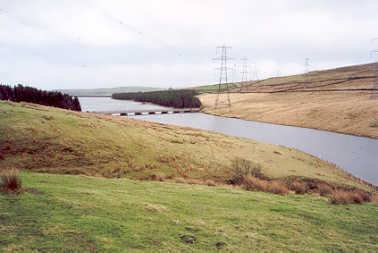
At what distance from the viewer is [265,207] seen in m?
13.1

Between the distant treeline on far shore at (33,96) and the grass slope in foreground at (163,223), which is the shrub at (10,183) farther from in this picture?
the distant treeline on far shore at (33,96)

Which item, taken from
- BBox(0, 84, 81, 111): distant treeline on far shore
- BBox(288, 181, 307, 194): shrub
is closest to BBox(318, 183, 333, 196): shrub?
BBox(288, 181, 307, 194): shrub

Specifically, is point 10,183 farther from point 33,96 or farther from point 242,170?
point 33,96

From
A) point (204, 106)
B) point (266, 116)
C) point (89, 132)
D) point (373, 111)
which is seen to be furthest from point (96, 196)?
point (204, 106)

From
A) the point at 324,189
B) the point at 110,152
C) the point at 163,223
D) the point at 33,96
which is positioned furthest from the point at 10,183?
the point at 33,96

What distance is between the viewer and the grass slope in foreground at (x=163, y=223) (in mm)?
7605

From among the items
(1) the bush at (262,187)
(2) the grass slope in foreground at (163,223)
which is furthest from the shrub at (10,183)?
(1) the bush at (262,187)

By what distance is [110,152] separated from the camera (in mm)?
22016

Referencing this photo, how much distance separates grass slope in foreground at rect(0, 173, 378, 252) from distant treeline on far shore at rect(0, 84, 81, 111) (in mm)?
43760

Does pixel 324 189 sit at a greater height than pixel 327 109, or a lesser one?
lesser

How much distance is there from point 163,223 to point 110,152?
43.8ft

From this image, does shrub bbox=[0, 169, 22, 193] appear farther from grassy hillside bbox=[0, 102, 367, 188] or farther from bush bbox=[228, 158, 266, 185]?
bush bbox=[228, 158, 266, 185]

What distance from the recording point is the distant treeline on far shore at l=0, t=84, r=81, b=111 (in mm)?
51781

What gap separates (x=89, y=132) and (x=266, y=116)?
82.1 meters
